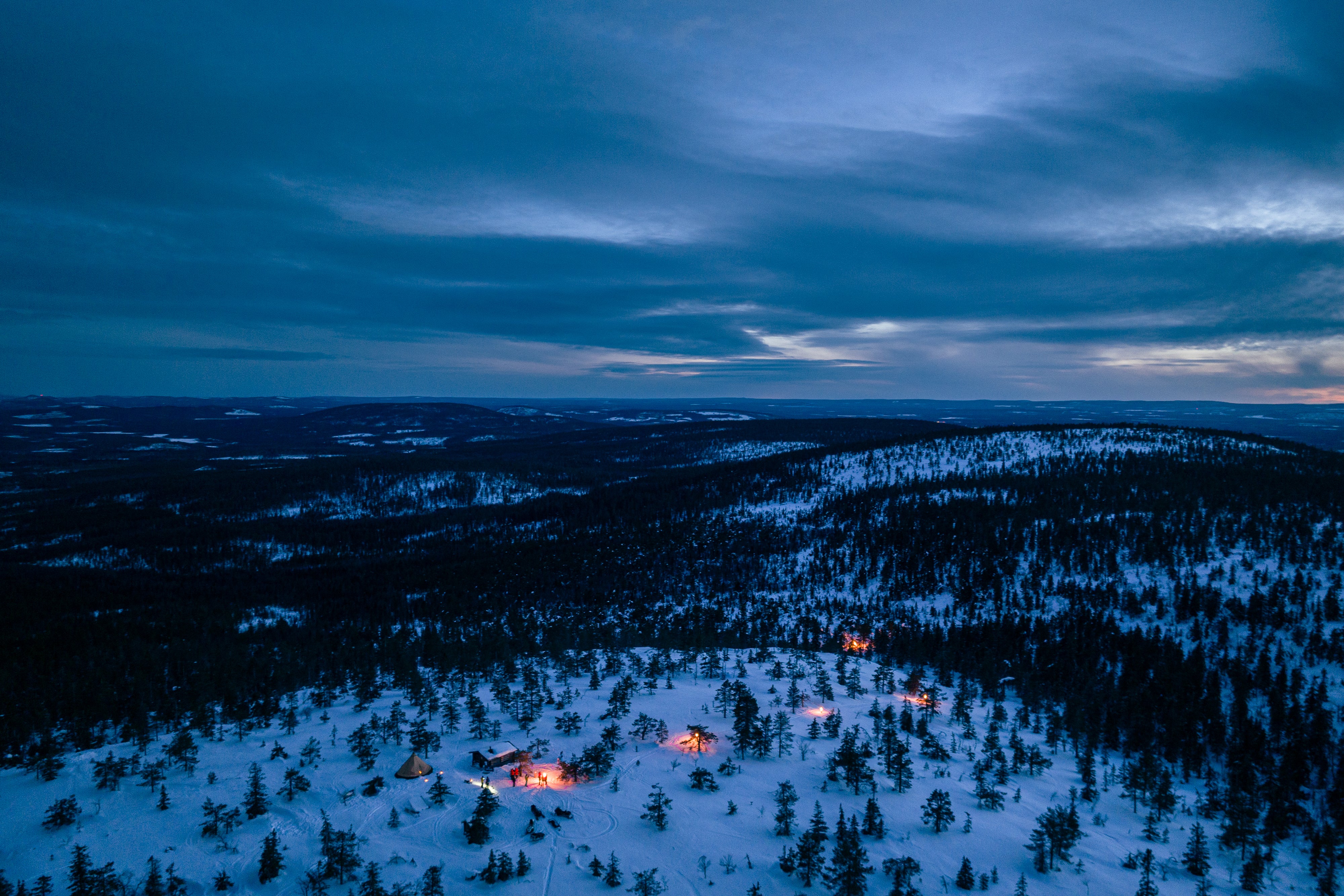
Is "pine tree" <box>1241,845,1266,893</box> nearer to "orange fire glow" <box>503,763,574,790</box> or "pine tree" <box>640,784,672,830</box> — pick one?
"pine tree" <box>640,784,672,830</box>

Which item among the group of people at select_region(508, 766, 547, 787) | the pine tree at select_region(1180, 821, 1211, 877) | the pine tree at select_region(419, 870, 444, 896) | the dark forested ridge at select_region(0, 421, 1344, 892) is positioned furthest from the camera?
the dark forested ridge at select_region(0, 421, 1344, 892)

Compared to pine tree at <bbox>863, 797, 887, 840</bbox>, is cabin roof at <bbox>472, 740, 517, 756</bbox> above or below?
below

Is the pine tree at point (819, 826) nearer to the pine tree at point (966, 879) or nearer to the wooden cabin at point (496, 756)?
the pine tree at point (966, 879)

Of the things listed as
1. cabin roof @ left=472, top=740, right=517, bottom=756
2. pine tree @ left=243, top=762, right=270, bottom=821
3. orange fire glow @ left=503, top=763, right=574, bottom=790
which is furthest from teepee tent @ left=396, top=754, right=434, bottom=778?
pine tree @ left=243, top=762, right=270, bottom=821

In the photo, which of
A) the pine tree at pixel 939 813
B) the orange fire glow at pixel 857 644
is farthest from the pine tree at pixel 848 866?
the orange fire glow at pixel 857 644

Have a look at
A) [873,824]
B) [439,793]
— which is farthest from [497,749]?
[873,824]
